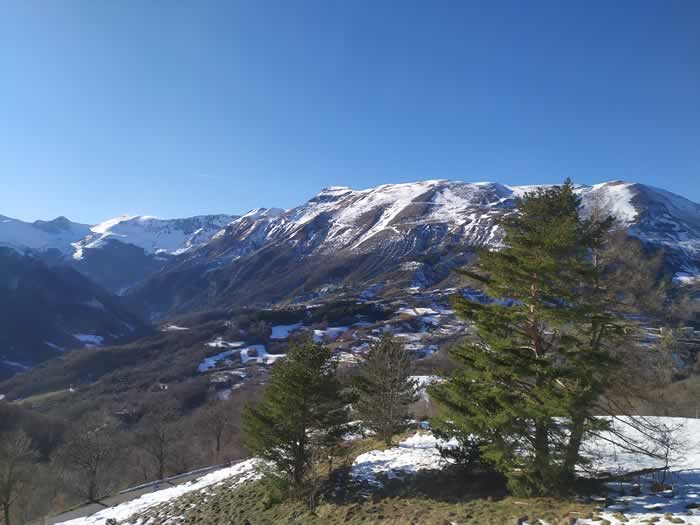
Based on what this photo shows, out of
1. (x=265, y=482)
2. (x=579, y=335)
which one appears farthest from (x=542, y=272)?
(x=265, y=482)

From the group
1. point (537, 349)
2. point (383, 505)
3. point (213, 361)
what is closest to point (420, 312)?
point (213, 361)

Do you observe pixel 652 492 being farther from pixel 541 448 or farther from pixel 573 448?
pixel 541 448

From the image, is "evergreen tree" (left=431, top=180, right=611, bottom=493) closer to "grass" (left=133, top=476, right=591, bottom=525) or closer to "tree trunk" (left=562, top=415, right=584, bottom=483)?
"tree trunk" (left=562, top=415, right=584, bottom=483)

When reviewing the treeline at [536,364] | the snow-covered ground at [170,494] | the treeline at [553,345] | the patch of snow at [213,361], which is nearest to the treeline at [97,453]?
the snow-covered ground at [170,494]

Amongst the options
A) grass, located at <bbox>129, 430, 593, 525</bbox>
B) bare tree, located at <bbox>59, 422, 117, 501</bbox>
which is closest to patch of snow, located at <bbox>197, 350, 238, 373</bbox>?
bare tree, located at <bbox>59, 422, 117, 501</bbox>

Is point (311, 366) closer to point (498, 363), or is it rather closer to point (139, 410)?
point (498, 363)

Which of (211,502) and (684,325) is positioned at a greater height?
(684,325)

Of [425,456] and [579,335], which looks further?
[425,456]

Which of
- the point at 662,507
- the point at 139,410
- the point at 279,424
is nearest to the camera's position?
the point at 662,507
